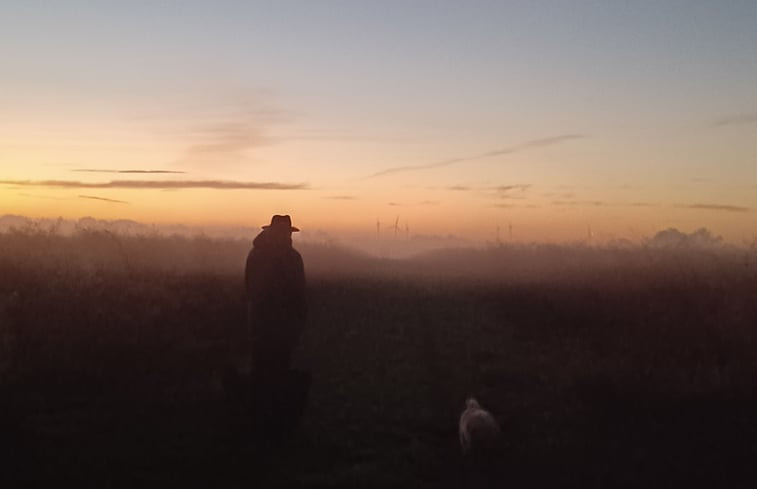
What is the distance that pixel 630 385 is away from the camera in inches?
422

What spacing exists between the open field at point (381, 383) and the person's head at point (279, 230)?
5.35ft

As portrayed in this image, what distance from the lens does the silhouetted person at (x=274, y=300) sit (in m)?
8.66

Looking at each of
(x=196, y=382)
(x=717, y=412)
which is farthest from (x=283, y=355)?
(x=717, y=412)

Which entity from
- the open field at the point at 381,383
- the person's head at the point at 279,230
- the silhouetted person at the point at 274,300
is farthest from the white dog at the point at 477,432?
the person's head at the point at 279,230

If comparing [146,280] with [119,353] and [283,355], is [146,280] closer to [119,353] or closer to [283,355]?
[119,353]

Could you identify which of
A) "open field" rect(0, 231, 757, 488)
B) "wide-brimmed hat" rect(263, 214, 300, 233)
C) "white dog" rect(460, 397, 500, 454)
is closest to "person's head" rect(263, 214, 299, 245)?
"wide-brimmed hat" rect(263, 214, 300, 233)

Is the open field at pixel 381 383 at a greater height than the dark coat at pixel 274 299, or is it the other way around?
the dark coat at pixel 274 299

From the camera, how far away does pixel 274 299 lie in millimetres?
8656

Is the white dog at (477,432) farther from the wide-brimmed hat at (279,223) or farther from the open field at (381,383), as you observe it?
the wide-brimmed hat at (279,223)

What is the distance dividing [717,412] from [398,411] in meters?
3.90

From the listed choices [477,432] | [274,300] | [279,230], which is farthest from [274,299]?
[477,432]

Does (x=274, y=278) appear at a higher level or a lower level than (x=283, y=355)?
higher

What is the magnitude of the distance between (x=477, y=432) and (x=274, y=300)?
2567 mm

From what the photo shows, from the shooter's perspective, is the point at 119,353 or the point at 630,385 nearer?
the point at 630,385
